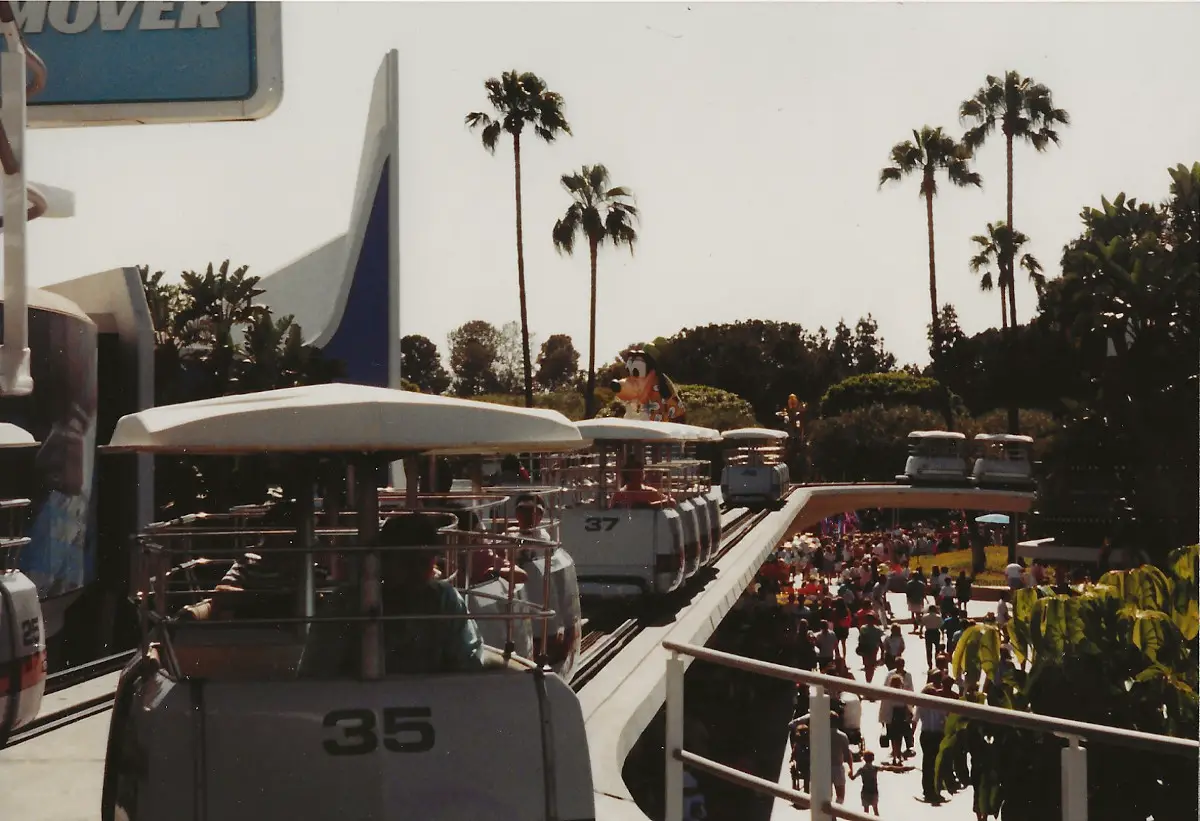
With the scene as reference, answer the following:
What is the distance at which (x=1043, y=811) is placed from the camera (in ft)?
33.3

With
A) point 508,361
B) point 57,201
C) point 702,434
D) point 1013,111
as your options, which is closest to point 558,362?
point 508,361

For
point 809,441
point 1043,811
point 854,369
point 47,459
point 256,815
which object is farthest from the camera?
point 854,369

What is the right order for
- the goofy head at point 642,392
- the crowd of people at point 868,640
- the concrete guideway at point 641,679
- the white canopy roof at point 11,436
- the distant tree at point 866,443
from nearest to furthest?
the white canopy roof at point 11,436 < the concrete guideway at point 641,679 < the crowd of people at point 868,640 < the goofy head at point 642,392 < the distant tree at point 866,443

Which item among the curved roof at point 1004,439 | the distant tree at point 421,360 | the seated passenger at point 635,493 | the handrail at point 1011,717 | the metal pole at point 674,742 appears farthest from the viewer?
the distant tree at point 421,360

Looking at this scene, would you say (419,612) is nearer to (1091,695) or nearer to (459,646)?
(459,646)

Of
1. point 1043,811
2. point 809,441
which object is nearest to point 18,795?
point 1043,811

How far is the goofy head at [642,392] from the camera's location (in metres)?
28.0

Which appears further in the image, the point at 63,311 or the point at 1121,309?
the point at 1121,309

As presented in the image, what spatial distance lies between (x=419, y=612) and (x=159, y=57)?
9142mm

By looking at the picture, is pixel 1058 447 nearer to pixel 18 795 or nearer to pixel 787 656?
pixel 787 656

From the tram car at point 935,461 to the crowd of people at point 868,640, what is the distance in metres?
7.12

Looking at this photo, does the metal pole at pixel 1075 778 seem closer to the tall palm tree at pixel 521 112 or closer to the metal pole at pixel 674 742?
the metal pole at pixel 674 742

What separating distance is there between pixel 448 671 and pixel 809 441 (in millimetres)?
67484

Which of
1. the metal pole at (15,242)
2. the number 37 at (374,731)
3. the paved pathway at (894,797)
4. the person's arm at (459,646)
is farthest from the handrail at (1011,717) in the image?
the paved pathway at (894,797)
